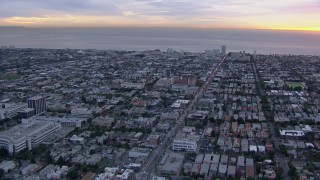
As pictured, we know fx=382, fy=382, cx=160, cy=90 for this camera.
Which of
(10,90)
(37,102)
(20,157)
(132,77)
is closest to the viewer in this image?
(20,157)

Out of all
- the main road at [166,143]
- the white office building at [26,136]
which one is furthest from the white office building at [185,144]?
the white office building at [26,136]

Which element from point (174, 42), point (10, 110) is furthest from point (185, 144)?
point (174, 42)

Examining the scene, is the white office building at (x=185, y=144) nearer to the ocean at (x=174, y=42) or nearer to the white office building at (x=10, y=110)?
the white office building at (x=10, y=110)

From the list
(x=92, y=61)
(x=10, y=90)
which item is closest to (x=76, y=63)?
(x=92, y=61)

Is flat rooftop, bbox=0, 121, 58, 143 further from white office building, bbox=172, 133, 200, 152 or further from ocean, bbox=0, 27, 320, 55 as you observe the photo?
ocean, bbox=0, 27, 320, 55

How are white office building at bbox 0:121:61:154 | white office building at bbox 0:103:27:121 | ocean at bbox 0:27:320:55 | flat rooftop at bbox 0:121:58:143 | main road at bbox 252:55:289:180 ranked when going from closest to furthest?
main road at bbox 252:55:289:180
white office building at bbox 0:121:61:154
flat rooftop at bbox 0:121:58:143
white office building at bbox 0:103:27:121
ocean at bbox 0:27:320:55

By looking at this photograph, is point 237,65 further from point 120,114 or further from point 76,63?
point 120,114

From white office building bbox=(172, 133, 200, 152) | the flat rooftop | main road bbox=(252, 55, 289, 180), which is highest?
the flat rooftop

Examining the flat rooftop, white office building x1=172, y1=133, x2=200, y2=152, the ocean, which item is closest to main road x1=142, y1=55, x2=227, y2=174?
white office building x1=172, y1=133, x2=200, y2=152

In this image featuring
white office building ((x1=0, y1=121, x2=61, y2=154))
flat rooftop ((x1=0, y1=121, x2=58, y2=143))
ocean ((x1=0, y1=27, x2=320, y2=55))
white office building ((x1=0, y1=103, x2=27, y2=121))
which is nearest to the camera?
white office building ((x1=0, y1=121, x2=61, y2=154))

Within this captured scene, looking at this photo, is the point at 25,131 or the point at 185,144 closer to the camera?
the point at 185,144

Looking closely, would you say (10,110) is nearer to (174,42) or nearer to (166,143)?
(166,143)
